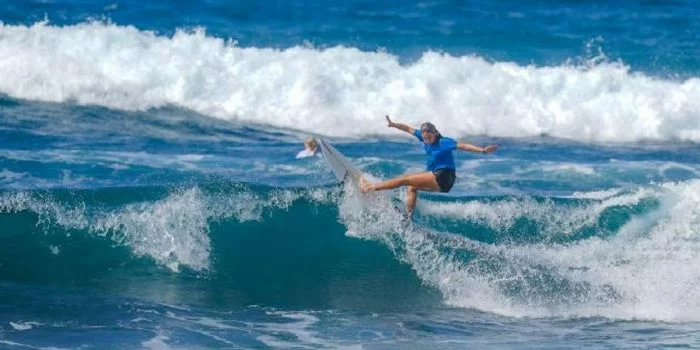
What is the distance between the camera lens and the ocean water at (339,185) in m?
11.8

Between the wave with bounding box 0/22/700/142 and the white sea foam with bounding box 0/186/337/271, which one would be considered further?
the wave with bounding box 0/22/700/142

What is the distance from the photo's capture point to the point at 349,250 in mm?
13898

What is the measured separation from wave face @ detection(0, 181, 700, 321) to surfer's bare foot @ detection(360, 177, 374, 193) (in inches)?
8.6

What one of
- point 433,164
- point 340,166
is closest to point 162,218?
point 340,166

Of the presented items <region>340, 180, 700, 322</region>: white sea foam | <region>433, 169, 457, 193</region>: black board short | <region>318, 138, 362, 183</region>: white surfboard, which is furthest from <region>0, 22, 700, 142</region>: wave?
<region>433, 169, 457, 193</region>: black board short

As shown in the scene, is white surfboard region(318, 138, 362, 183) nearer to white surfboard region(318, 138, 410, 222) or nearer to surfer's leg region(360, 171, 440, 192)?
white surfboard region(318, 138, 410, 222)

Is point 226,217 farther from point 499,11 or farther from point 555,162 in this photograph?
point 499,11

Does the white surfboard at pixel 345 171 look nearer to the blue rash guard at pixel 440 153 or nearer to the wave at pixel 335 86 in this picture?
the blue rash guard at pixel 440 153

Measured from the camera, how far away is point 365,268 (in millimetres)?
13555

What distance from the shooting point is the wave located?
2128 centimetres

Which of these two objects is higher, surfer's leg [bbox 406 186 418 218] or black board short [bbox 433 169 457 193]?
black board short [bbox 433 169 457 193]

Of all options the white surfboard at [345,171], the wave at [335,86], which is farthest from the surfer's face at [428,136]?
the wave at [335,86]

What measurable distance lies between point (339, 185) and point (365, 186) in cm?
73

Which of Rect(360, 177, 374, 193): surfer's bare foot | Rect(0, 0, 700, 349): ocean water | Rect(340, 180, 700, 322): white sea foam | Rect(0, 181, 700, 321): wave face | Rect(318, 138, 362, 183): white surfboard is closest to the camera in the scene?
Rect(0, 0, 700, 349): ocean water
